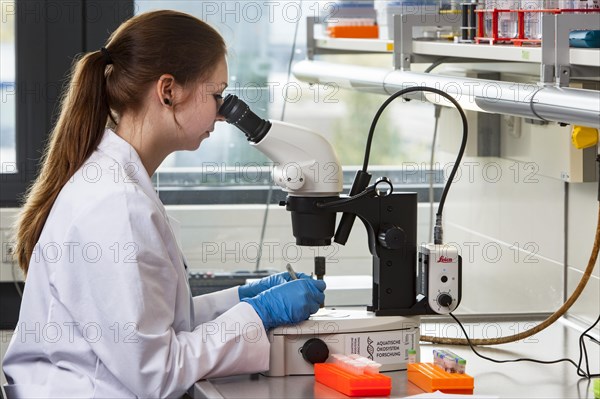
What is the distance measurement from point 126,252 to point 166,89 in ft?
0.99

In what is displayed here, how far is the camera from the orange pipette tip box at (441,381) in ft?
5.02

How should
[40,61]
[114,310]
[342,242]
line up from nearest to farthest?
1. [114,310]
2. [342,242]
3. [40,61]

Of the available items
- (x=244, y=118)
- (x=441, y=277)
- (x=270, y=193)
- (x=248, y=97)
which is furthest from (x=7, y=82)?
(x=441, y=277)

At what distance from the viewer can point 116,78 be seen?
163 cm

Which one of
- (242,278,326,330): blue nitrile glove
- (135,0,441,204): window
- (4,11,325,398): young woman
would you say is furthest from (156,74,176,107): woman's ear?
(135,0,441,204): window

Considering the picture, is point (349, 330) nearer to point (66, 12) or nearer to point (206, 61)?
point (206, 61)

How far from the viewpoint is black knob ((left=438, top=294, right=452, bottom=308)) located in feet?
5.45

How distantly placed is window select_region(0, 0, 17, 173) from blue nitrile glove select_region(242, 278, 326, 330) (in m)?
1.50

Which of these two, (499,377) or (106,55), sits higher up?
(106,55)

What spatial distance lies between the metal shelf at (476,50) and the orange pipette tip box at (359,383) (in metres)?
0.55

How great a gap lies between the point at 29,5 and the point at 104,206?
154cm

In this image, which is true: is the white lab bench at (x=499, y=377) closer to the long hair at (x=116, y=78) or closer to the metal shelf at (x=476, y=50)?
the long hair at (x=116, y=78)

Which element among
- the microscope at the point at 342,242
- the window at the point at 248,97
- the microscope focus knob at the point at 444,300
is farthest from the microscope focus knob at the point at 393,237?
the window at the point at 248,97

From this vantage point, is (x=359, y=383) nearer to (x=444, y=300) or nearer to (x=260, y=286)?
(x=444, y=300)
